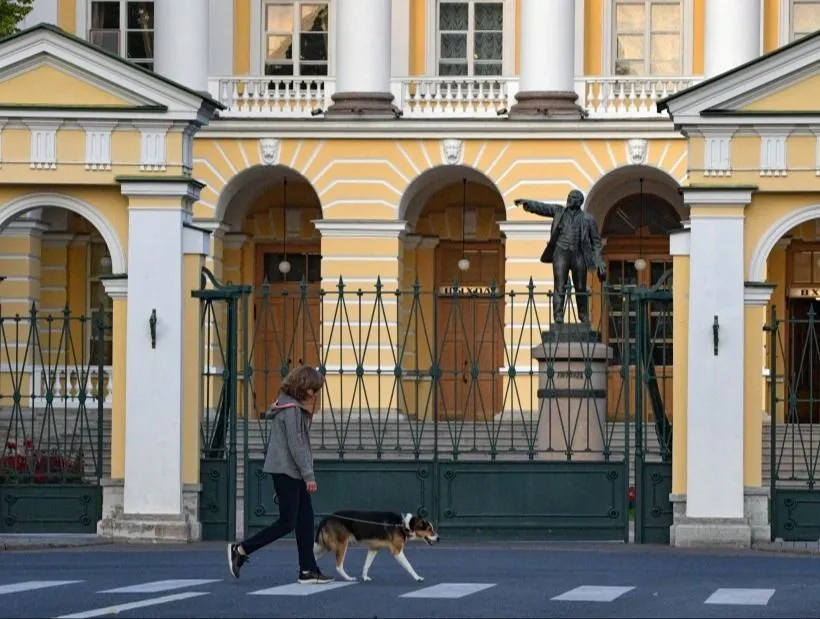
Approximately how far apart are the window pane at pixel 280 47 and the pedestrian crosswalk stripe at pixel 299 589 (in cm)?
2815

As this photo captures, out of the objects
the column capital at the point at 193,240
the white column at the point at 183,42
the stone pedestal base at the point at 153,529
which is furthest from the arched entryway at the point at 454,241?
the stone pedestal base at the point at 153,529

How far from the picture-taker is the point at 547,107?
142 feet

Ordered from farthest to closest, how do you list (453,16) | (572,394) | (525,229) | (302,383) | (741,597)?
1. (453,16)
2. (525,229)
3. (572,394)
4. (302,383)
5. (741,597)

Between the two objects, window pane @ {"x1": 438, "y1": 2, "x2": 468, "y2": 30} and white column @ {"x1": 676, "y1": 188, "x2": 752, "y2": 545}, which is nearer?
white column @ {"x1": 676, "y1": 188, "x2": 752, "y2": 545}

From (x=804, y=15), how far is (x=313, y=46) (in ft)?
31.1

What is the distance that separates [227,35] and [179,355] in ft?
72.8

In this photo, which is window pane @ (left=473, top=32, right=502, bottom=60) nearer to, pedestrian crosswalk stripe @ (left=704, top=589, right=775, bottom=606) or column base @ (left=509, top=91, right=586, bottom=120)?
column base @ (left=509, top=91, right=586, bottom=120)

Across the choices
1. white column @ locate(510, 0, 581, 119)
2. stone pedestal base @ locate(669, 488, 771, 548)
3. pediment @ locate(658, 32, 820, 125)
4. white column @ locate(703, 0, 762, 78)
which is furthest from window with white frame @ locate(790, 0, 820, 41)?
stone pedestal base @ locate(669, 488, 771, 548)

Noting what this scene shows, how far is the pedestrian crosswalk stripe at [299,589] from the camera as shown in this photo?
17.6m

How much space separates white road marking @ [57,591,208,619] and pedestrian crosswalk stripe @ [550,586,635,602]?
105 inches

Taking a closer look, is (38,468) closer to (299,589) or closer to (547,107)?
(299,589)

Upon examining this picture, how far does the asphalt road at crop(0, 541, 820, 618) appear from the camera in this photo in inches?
641

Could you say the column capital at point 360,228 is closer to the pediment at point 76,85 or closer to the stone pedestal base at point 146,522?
the pediment at point 76,85

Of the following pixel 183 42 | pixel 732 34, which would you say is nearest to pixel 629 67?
pixel 732 34
